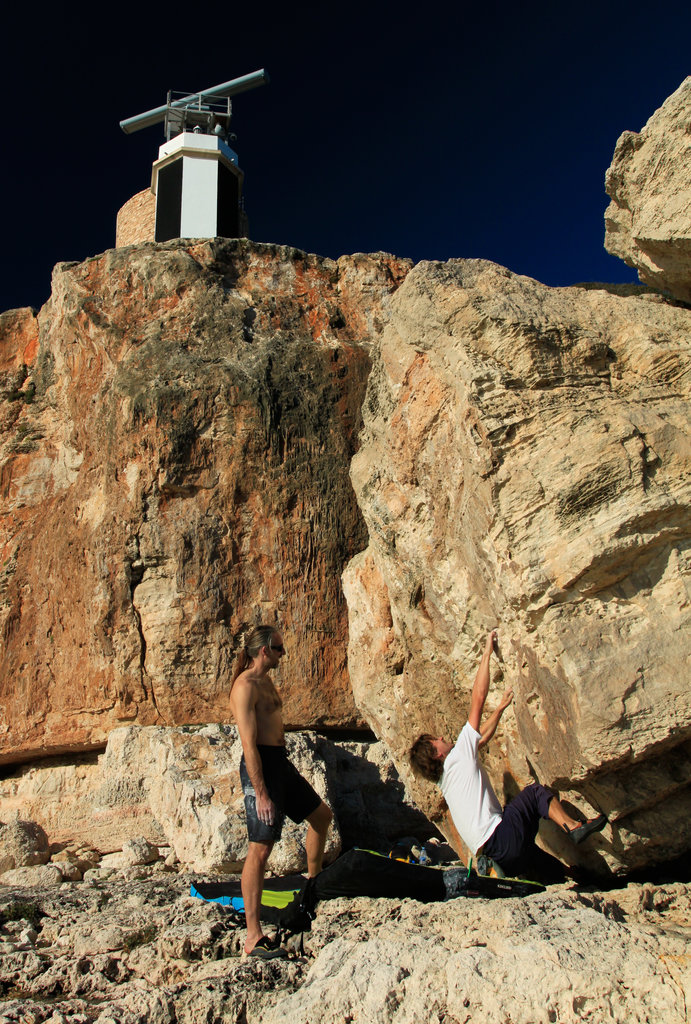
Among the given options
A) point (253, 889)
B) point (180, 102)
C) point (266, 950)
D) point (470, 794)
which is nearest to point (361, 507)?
point (470, 794)

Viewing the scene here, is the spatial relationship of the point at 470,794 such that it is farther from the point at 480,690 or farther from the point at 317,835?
the point at 317,835

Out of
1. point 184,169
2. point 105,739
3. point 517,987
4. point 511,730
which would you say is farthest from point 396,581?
point 184,169

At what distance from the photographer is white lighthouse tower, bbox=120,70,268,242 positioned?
18359 millimetres

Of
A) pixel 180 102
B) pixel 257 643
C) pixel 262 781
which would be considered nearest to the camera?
pixel 262 781

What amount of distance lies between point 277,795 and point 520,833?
1124mm

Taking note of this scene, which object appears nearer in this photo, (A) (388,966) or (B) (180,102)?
(A) (388,966)

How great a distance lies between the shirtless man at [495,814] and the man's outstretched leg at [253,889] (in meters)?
0.94

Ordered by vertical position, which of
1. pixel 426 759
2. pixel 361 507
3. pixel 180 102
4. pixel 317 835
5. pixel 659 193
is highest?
pixel 180 102

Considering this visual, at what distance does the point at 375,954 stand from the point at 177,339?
5.06 m

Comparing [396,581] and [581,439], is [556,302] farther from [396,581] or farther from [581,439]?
[396,581]

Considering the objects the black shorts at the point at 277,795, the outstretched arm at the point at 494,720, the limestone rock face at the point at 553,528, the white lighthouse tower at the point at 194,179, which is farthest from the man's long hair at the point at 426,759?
the white lighthouse tower at the point at 194,179

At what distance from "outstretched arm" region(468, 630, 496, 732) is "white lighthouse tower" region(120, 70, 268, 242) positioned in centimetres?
1577

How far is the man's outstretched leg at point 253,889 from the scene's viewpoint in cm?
312

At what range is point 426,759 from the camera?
15.2ft
